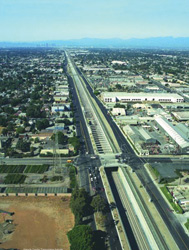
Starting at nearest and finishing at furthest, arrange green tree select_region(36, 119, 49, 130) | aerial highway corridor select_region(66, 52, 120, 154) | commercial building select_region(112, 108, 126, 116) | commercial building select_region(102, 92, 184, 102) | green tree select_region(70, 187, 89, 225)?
green tree select_region(70, 187, 89, 225), aerial highway corridor select_region(66, 52, 120, 154), green tree select_region(36, 119, 49, 130), commercial building select_region(112, 108, 126, 116), commercial building select_region(102, 92, 184, 102)

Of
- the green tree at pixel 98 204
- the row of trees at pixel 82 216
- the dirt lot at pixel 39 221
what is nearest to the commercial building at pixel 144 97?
the dirt lot at pixel 39 221

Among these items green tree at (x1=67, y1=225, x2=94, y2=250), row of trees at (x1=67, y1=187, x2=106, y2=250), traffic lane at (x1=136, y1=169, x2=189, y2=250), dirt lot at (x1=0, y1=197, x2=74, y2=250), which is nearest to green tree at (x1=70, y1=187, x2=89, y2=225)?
row of trees at (x1=67, y1=187, x2=106, y2=250)

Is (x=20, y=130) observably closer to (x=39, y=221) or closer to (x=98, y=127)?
(x=98, y=127)

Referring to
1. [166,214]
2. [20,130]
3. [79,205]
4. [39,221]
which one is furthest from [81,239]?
[20,130]

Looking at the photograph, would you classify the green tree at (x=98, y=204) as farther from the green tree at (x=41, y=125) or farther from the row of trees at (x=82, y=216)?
the green tree at (x=41, y=125)

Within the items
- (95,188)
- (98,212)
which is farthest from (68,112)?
(98,212)

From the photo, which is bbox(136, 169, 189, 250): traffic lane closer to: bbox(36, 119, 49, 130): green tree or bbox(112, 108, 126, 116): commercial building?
bbox(36, 119, 49, 130): green tree
